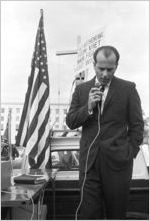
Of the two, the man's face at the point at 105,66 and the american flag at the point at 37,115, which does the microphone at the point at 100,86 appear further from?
the american flag at the point at 37,115

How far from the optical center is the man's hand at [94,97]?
2.73 meters

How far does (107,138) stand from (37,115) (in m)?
3.07

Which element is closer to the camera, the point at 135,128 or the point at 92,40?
the point at 135,128

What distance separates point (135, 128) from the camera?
2.88 metres

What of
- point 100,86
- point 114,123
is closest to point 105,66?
point 100,86

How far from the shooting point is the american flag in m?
5.49

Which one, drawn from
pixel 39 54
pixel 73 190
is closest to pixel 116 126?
pixel 73 190

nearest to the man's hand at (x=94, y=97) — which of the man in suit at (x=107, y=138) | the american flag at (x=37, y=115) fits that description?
the man in suit at (x=107, y=138)

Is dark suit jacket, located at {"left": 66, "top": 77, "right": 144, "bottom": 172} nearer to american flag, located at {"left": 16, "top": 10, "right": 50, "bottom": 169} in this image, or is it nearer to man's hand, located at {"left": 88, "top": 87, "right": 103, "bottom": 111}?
man's hand, located at {"left": 88, "top": 87, "right": 103, "bottom": 111}

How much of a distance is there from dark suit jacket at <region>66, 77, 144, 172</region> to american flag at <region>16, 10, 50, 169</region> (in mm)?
2629

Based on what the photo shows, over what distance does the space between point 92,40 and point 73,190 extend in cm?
236

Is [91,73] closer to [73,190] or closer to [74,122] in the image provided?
[73,190]

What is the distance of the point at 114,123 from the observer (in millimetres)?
2816

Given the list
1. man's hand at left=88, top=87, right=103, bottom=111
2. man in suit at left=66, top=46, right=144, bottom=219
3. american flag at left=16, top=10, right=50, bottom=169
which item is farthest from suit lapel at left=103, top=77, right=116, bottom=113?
american flag at left=16, top=10, right=50, bottom=169
